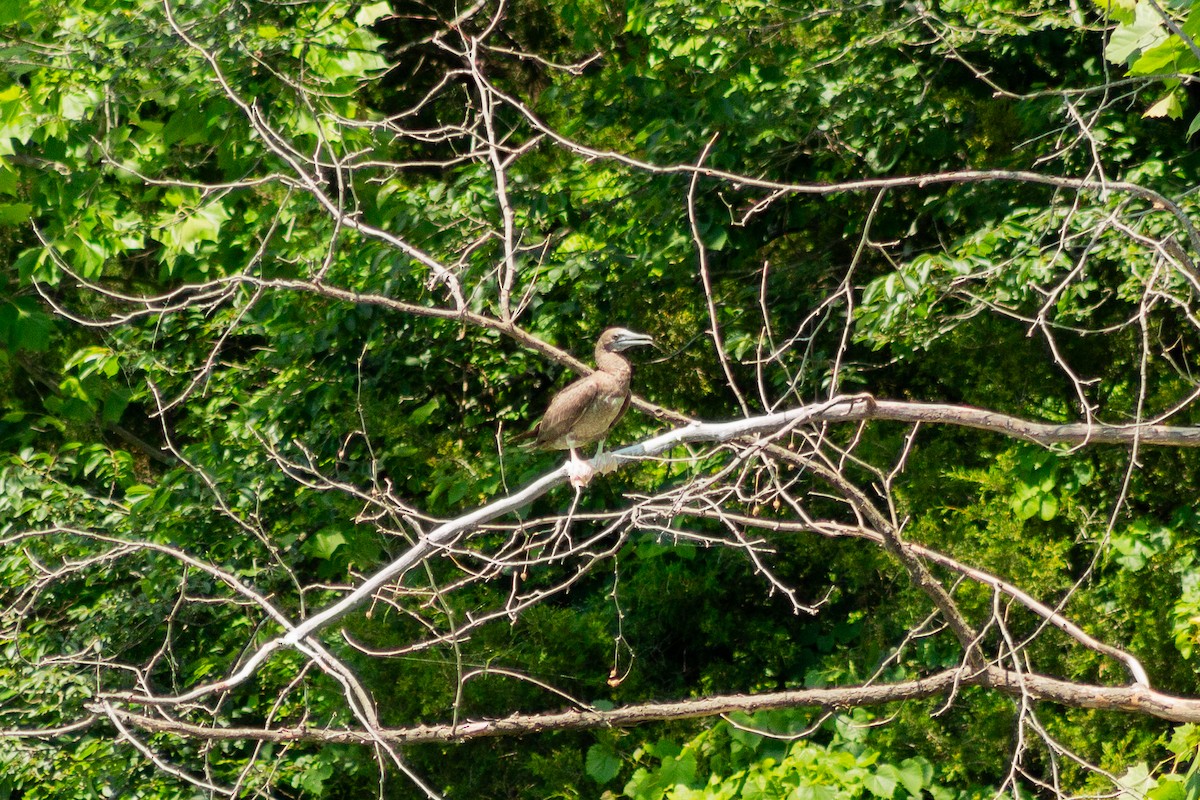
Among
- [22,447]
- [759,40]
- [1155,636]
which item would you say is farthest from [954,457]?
[22,447]

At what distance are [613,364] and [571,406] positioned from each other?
23 cm

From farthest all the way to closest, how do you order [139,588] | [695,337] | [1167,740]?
[139,588], [695,337], [1167,740]

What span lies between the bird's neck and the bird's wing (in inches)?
2.9

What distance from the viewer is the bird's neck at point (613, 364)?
12.9 feet

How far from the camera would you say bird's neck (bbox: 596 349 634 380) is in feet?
12.9

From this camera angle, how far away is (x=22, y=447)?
19.7ft

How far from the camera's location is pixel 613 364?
157 inches

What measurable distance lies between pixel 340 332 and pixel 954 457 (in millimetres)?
2368

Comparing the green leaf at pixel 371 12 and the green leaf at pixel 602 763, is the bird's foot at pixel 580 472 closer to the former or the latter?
the green leaf at pixel 602 763

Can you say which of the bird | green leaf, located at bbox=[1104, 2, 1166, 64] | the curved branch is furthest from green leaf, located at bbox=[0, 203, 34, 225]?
green leaf, located at bbox=[1104, 2, 1166, 64]

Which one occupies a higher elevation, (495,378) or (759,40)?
(759,40)

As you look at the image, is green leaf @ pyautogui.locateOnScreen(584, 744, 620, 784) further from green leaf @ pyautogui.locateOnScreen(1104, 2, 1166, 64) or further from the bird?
→ green leaf @ pyautogui.locateOnScreen(1104, 2, 1166, 64)

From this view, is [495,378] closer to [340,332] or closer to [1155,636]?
[340,332]

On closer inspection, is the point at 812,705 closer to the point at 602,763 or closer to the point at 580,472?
the point at 580,472
